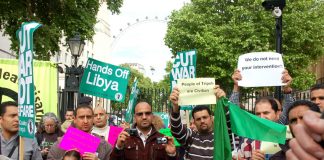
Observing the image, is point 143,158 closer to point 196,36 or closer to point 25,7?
point 25,7

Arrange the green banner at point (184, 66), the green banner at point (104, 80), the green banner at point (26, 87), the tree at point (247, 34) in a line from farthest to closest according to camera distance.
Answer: the tree at point (247, 34)
the green banner at point (184, 66)
the green banner at point (104, 80)
the green banner at point (26, 87)

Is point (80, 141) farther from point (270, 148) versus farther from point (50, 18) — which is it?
point (50, 18)

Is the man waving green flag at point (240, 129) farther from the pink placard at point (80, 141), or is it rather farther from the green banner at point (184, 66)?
the green banner at point (184, 66)

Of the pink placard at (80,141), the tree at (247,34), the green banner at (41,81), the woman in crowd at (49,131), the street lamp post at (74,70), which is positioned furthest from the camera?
the tree at (247,34)

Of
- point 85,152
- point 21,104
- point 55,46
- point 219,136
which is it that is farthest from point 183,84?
point 55,46

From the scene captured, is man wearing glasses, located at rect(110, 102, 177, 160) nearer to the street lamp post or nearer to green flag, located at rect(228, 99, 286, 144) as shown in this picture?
green flag, located at rect(228, 99, 286, 144)

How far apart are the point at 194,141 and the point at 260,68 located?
5.50 feet

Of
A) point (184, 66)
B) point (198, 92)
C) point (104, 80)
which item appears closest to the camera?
point (198, 92)

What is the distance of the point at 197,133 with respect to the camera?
17.1ft

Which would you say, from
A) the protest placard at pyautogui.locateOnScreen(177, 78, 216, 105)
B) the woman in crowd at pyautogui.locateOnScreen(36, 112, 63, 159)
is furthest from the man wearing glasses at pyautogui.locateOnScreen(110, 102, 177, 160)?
the woman in crowd at pyautogui.locateOnScreen(36, 112, 63, 159)

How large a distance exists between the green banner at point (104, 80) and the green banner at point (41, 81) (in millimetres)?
2590

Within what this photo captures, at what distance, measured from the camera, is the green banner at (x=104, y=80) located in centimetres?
855

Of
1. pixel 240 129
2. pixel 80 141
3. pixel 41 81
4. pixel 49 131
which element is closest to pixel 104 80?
pixel 49 131

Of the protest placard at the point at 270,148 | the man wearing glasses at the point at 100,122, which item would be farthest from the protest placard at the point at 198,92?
the man wearing glasses at the point at 100,122
